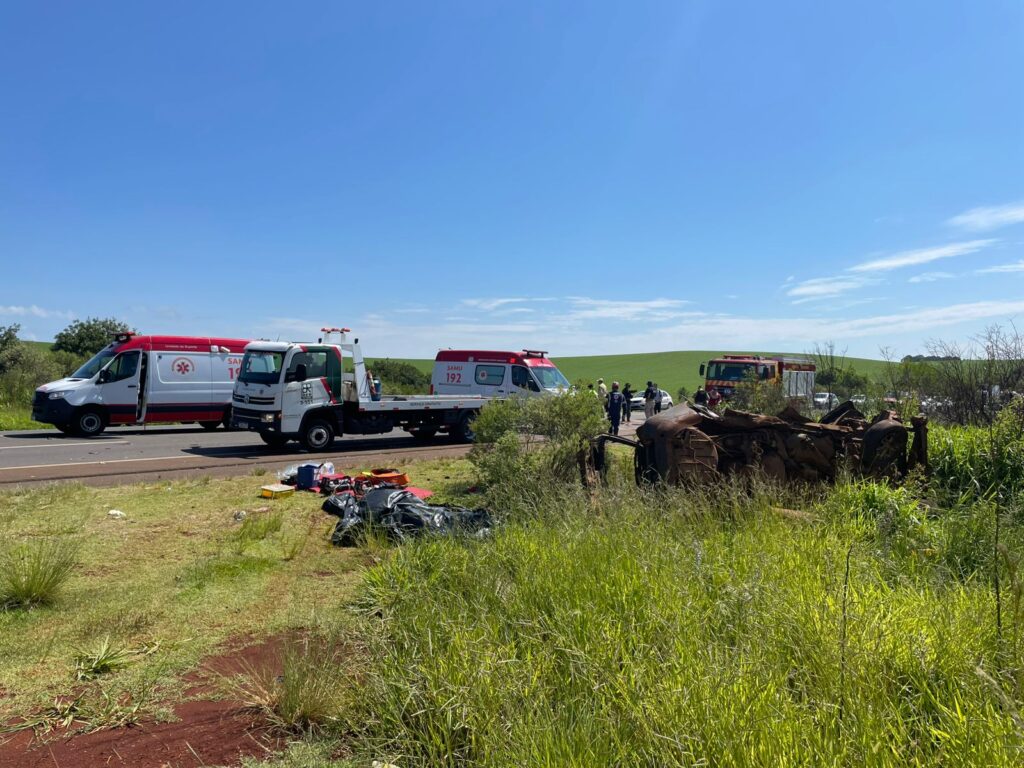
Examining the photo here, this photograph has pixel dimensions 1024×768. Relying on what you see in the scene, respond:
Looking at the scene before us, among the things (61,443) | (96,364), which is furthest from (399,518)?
(96,364)

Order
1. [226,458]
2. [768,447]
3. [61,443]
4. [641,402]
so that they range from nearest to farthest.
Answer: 1. [768,447]
2. [226,458]
3. [61,443]
4. [641,402]

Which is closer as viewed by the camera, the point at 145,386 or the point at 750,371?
the point at 145,386

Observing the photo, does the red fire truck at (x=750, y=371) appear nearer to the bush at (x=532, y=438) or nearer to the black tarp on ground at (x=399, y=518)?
the bush at (x=532, y=438)

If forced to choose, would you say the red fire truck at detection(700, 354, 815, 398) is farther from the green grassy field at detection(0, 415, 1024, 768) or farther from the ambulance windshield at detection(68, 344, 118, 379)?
the ambulance windshield at detection(68, 344, 118, 379)

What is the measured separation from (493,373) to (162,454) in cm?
864

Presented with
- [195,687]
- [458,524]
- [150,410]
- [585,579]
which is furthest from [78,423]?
[585,579]

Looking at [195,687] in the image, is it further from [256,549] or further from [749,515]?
[749,515]

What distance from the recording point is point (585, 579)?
3781mm

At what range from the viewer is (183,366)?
1817cm

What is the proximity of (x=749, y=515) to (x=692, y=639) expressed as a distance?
2946mm

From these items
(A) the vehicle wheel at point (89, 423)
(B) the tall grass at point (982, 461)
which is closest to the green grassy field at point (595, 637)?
(B) the tall grass at point (982, 461)

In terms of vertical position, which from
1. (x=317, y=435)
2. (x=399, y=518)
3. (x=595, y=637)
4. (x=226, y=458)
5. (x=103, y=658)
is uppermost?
(x=595, y=637)

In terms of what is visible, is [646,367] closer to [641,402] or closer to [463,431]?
[641,402]

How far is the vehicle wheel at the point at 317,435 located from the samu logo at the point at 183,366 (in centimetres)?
615
